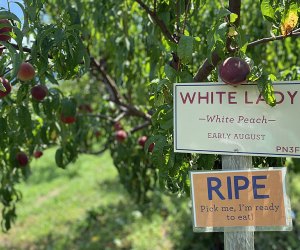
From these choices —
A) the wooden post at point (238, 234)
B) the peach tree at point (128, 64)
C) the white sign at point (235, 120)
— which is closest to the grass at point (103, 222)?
the peach tree at point (128, 64)

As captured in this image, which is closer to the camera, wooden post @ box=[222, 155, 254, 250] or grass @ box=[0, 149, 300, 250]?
wooden post @ box=[222, 155, 254, 250]

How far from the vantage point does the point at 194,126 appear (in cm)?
119

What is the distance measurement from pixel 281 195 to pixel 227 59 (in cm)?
38

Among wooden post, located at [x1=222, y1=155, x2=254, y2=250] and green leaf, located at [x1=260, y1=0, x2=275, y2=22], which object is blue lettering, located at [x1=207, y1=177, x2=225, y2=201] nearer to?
wooden post, located at [x1=222, y1=155, x2=254, y2=250]

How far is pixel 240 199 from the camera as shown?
1.16m

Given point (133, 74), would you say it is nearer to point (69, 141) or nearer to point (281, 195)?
point (69, 141)

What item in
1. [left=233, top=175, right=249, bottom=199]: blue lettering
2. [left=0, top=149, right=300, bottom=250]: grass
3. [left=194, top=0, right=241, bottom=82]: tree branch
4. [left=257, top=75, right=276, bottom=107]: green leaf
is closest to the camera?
[left=257, top=75, right=276, bottom=107]: green leaf

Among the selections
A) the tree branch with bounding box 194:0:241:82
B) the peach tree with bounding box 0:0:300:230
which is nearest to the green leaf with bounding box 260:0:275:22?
the peach tree with bounding box 0:0:300:230

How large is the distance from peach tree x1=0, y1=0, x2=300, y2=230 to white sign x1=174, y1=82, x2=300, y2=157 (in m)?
0.05

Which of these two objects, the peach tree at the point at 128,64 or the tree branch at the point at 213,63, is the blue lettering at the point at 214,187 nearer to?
the peach tree at the point at 128,64

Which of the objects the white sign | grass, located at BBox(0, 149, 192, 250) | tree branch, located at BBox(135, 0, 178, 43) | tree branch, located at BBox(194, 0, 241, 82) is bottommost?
grass, located at BBox(0, 149, 192, 250)

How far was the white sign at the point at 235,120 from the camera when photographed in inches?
44.1

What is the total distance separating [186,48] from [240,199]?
0.42 meters

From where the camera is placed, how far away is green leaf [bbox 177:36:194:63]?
1082 mm
